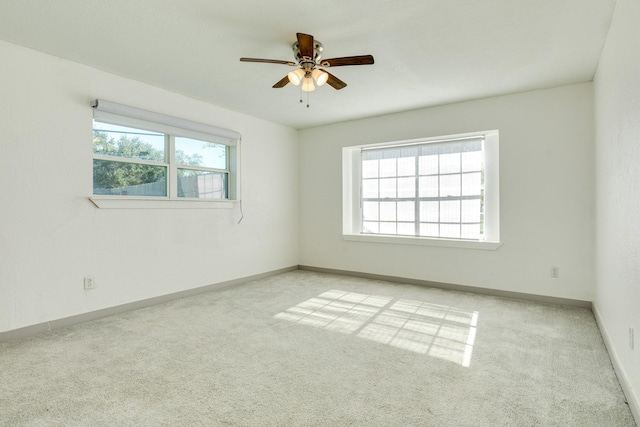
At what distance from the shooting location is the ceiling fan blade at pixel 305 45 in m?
2.28

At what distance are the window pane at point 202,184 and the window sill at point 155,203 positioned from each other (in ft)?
0.31

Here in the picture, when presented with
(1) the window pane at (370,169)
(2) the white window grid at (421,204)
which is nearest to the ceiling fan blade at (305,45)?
(2) the white window grid at (421,204)

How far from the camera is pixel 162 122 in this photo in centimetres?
368

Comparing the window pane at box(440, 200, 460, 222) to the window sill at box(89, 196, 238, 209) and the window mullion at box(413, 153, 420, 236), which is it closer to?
the window mullion at box(413, 153, 420, 236)

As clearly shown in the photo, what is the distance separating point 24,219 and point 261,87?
2469 mm

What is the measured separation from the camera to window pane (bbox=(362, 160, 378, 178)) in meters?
5.18

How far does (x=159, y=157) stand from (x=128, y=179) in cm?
45

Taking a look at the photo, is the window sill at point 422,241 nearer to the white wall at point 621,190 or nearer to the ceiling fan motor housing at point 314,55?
the white wall at point 621,190

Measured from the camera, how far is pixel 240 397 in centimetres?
189

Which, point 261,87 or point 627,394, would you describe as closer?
point 627,394

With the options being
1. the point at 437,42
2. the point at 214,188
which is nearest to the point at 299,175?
the point at 214,188

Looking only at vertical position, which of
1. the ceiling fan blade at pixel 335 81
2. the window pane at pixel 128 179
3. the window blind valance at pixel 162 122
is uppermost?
the ceiling fan blade at pixel 335 81

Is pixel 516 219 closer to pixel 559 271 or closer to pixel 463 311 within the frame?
pixel 559 271

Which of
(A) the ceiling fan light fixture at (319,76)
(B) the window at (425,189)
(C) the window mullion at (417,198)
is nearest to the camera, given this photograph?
(A) the ceiling fan light fixture at (319,76)
